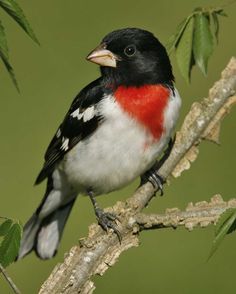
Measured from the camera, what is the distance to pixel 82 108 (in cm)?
425

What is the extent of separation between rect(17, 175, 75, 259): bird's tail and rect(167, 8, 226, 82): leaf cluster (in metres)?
1.61

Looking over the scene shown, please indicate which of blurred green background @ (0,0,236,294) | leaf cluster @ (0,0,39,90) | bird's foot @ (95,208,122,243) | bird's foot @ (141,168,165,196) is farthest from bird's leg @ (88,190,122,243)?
blurred green background @ (0,0,236,294)

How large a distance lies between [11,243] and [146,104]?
4.78 feet

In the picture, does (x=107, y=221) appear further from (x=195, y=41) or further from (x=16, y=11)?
(x=16, y=11)

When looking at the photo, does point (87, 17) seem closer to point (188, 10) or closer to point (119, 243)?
point (188, 10)

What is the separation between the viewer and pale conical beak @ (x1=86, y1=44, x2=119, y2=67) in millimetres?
4090

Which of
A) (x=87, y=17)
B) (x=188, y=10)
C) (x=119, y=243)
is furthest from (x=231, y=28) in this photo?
(x=119, y=243)

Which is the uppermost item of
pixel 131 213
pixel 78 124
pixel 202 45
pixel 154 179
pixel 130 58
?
pixel 202 45

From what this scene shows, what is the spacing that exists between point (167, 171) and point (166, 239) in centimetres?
178

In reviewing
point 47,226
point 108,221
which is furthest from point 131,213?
point 47,226

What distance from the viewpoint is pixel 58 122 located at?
6410mm

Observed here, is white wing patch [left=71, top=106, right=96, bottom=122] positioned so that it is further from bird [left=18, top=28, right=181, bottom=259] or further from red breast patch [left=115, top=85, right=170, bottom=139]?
red breast patch [left=115, top=85, right=170, bottom=139]

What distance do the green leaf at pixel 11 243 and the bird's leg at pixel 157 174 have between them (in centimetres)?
114

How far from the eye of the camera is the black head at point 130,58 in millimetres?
4102
